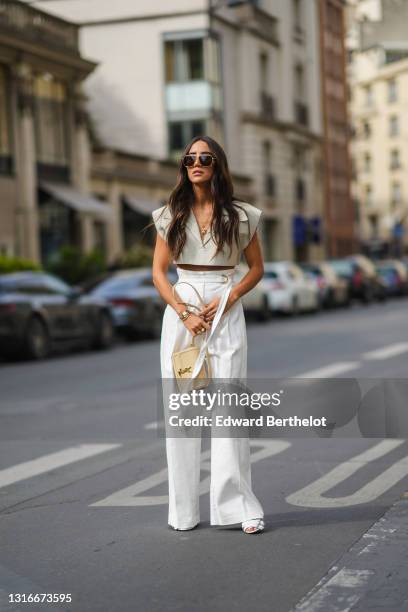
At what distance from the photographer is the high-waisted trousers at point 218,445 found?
564 centimetres

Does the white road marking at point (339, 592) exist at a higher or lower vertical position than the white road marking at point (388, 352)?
higher

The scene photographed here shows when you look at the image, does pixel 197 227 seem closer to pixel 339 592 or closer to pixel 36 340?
pixel 339 592

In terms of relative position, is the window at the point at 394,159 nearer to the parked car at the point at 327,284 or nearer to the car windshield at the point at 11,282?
the parked car at the point at 327,284

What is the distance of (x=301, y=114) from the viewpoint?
2786 centimetres

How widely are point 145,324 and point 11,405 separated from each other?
1130 centimetres

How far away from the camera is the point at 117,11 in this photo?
42.6 m

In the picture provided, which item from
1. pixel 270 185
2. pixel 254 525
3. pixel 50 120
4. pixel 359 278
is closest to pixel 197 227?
pixel 254 525

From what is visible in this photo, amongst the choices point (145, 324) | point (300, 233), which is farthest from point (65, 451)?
point (300, 233)

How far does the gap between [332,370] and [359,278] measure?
1108 inches

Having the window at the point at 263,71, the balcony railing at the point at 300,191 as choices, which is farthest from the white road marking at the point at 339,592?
the balcony railing at the point at 300,191

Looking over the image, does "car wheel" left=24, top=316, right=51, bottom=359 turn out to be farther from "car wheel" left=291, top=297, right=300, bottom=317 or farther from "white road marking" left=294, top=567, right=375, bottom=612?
"car wheel" left=291, top=297, right=300, bottom=317

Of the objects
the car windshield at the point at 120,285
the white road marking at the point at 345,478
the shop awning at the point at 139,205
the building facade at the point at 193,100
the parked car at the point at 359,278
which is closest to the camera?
the white road marking at the point at 345,478

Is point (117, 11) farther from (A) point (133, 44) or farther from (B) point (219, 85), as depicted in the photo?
(B) point (219, 85)

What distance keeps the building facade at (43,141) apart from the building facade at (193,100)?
3.96 metres
